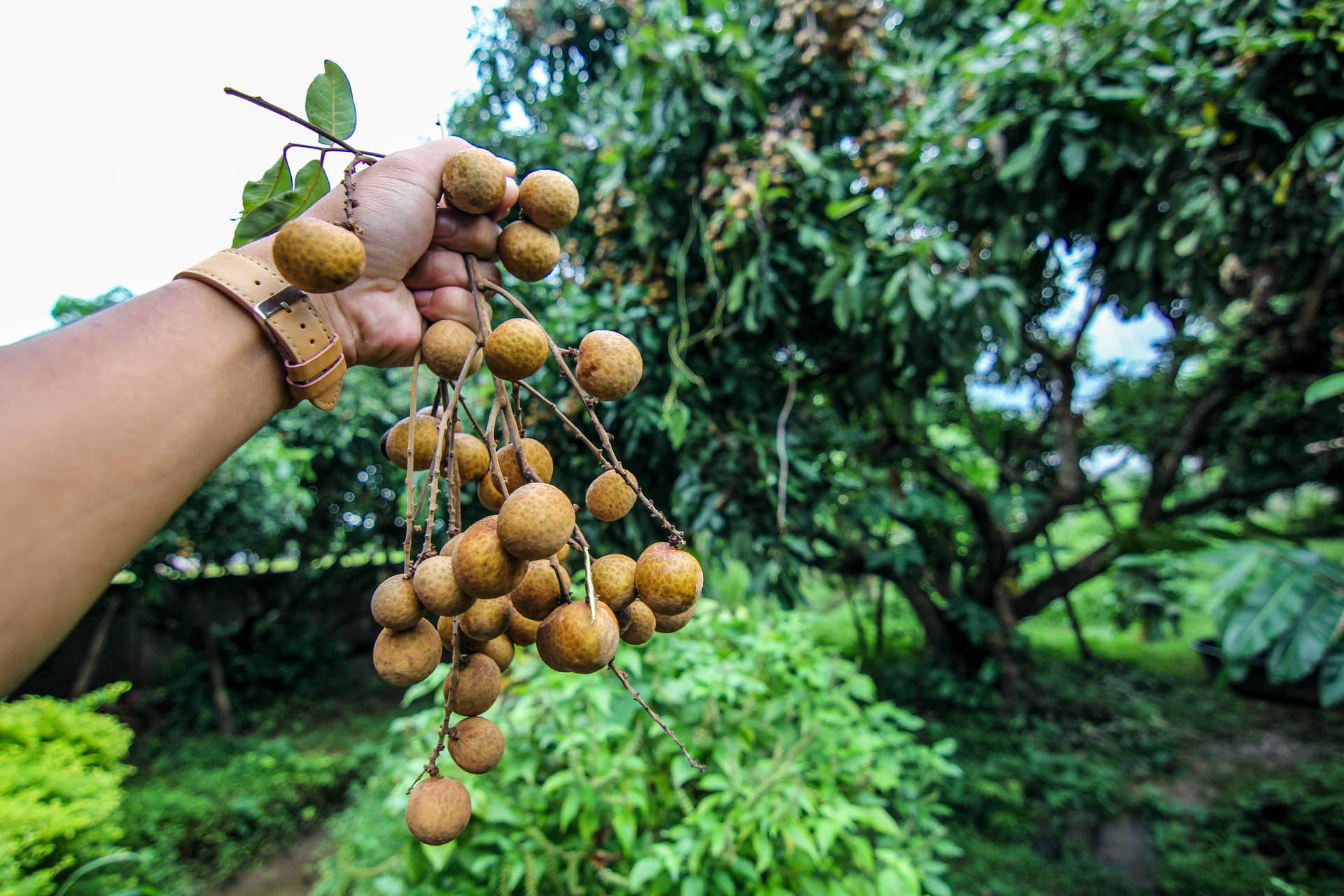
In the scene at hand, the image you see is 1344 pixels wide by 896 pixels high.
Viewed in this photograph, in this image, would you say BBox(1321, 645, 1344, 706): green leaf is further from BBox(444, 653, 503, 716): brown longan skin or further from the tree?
BBox(444, 653, 503, 716): brown longan skin

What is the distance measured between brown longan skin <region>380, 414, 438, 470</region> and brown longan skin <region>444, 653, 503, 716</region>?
0.61ft

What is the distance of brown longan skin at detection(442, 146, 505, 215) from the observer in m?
0.57

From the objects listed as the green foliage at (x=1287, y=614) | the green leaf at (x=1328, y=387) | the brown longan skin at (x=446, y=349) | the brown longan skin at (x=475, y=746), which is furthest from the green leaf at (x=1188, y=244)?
the brown longan skin at (x=475, y=746)

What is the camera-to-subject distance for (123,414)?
47 centimetres

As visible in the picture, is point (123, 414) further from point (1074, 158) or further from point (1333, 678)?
point (1333, 678)

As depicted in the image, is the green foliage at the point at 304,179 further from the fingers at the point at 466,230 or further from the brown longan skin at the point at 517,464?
the brown longan skin at the point at 517,464

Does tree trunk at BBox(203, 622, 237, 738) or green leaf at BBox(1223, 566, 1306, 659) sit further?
tree trunk at BBox(203, 622, 237, 738)

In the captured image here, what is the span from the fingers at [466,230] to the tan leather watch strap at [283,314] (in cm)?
15

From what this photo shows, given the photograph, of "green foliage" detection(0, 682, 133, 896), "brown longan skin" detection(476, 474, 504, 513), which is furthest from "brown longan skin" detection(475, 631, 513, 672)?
"green foliage" detection(0, 682, 133, 896)

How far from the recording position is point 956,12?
2.51m

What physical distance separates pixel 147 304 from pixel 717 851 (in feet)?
3.94

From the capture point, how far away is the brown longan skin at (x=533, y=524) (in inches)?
17.3

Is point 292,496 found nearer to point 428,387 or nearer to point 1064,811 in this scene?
point 428,387

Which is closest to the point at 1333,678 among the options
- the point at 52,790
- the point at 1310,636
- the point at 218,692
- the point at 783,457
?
the point at 1310,636
